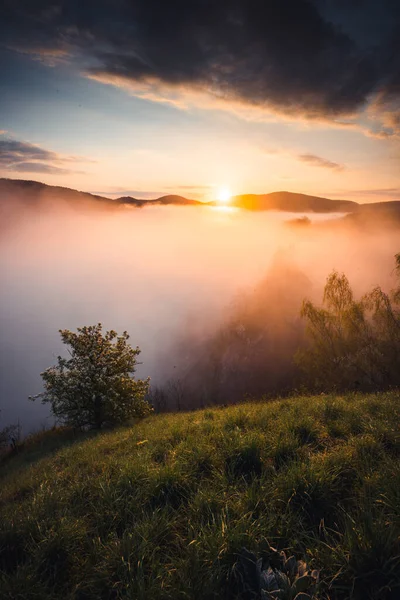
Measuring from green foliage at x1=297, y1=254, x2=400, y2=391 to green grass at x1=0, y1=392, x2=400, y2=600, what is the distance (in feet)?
91.6

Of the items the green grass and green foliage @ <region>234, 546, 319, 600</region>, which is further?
the green grass

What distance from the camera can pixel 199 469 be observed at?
19.2 ft

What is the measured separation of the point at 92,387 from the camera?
2744 cm

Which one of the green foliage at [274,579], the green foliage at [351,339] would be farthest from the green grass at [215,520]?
the green foliage at [351,339]

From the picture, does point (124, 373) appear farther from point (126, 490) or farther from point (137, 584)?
point (137, 584)

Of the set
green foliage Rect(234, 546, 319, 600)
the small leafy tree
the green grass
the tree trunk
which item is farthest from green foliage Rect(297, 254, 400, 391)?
green foliage Rect(234, 546, 319, 600)

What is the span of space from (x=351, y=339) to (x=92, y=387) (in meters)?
31.7

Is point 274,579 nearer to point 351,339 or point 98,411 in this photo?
point 98,411

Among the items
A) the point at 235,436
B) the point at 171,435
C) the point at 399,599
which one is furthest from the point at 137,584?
the point at 171,435

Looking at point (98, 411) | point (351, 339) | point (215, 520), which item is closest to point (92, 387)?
point (98, 411)

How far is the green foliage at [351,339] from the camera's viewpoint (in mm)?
32844

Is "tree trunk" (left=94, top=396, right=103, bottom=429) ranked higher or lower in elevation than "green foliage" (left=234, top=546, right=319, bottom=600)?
lower

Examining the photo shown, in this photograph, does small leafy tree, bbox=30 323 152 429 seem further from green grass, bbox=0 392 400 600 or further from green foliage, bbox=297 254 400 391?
green grass, bbox=0 392 400 600

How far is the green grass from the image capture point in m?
3.19
